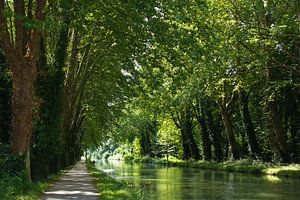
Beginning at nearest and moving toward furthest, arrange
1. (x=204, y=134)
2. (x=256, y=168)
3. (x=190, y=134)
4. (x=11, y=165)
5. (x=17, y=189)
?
(x=17, y=189), (x=11, y=165), (x=256, y=168), (x=204, y=134), (x=190, y=134)

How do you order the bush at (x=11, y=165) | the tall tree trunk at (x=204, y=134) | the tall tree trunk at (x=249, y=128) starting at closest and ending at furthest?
the bush at (x=11, y=165), the tall tree trunk at (x=249, y=128), the tall tree trunk at (x=204, y=134)

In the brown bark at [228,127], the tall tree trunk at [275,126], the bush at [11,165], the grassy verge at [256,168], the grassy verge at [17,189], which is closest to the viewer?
the grassy verge at [17,189]

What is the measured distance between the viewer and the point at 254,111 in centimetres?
4644

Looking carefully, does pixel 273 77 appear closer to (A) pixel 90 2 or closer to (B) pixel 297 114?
(B) pixel 297 114

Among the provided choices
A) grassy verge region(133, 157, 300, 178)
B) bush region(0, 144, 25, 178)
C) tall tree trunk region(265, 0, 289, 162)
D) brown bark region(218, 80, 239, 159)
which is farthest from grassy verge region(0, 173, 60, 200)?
brown bark region(218, 80, 239, 159)

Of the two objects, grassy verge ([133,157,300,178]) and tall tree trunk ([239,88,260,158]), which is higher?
tall tree trunk ([239,88,260,158])

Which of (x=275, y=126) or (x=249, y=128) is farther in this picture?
(x=249, y=128)

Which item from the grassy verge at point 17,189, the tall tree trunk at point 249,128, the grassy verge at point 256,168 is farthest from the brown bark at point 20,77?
the tall tree trunk at point 249,128

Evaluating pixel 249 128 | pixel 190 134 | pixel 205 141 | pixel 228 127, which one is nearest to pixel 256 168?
pixel 249 128

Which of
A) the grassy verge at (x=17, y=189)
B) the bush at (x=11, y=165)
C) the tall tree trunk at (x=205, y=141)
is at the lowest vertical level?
the grassy verge at (x=17, y=189)

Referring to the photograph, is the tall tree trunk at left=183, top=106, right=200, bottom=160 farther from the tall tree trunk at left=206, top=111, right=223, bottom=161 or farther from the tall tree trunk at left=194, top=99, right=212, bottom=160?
the tall tree trunk at left=206, top=111, right=223, bottom=161

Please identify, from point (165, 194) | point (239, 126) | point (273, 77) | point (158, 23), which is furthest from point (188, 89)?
point (239, 126)

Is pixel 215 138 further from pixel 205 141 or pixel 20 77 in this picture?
pixel 20 77

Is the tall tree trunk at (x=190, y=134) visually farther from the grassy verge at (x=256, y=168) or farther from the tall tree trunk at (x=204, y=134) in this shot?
the grassy verge at (x=256, y=168)
